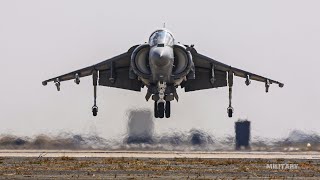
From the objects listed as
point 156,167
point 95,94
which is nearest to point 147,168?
point 156,167

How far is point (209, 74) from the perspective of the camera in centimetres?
4259

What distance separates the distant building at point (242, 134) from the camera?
4094 centimetres

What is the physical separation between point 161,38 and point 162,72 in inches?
70.7

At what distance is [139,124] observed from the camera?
→ 41.0 m

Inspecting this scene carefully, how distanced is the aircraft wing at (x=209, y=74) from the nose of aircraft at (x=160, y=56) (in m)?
5.93

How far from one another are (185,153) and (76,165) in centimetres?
1014

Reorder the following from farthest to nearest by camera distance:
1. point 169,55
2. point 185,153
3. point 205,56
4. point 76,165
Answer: point 205,56, point 185,153, point 169,55, point 76,165

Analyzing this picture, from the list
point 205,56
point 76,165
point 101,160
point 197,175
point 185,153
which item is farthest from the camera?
point 205,56

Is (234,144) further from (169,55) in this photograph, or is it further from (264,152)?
(169,55)

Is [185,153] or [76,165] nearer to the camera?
[76,165]

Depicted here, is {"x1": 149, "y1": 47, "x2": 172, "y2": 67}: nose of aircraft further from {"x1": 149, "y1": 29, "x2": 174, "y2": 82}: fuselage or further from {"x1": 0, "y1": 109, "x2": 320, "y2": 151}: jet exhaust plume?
{"x1": 0, "y1": 109, "x2": 320, "y2": 151}: jet exhaust plume

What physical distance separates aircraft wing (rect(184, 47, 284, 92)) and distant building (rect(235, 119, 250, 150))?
92.7 inches

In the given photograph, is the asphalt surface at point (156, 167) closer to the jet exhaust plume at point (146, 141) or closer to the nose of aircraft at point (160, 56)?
the jet exhaust plume at point (146, 141)

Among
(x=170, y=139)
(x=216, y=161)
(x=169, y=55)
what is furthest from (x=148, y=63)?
(x=216, y=161)
